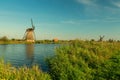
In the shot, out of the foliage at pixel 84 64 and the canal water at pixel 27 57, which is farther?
the canal water at pixel 27 57

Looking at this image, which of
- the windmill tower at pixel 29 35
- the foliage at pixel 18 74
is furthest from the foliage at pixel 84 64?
the windmill tower at pixel 29 35

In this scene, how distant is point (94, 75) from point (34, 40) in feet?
352

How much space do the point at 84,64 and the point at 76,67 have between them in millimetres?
975

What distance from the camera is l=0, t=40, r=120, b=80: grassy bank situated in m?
16.3

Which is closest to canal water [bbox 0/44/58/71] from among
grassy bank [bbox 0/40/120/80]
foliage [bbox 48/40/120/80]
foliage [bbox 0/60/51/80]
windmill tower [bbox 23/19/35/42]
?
foliage [bbox 0/60/51/80]

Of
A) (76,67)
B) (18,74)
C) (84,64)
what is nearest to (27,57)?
(84,64)

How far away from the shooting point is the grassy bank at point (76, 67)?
53.5ft

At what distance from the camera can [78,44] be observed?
25.2 m

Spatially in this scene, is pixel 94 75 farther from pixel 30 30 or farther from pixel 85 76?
pixel 30 30

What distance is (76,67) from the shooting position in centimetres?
1905

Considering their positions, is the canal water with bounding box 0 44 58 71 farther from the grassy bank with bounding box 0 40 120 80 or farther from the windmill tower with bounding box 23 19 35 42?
the windmill tower with bounding box 23 19 35 42

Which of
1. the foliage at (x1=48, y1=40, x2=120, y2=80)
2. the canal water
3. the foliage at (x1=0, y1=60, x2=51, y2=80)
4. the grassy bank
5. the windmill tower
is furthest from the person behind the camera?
the windmill tower

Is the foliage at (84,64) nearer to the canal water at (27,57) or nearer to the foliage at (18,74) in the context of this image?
the foliage at (18,74)

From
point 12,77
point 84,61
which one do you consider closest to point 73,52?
point 84,61
